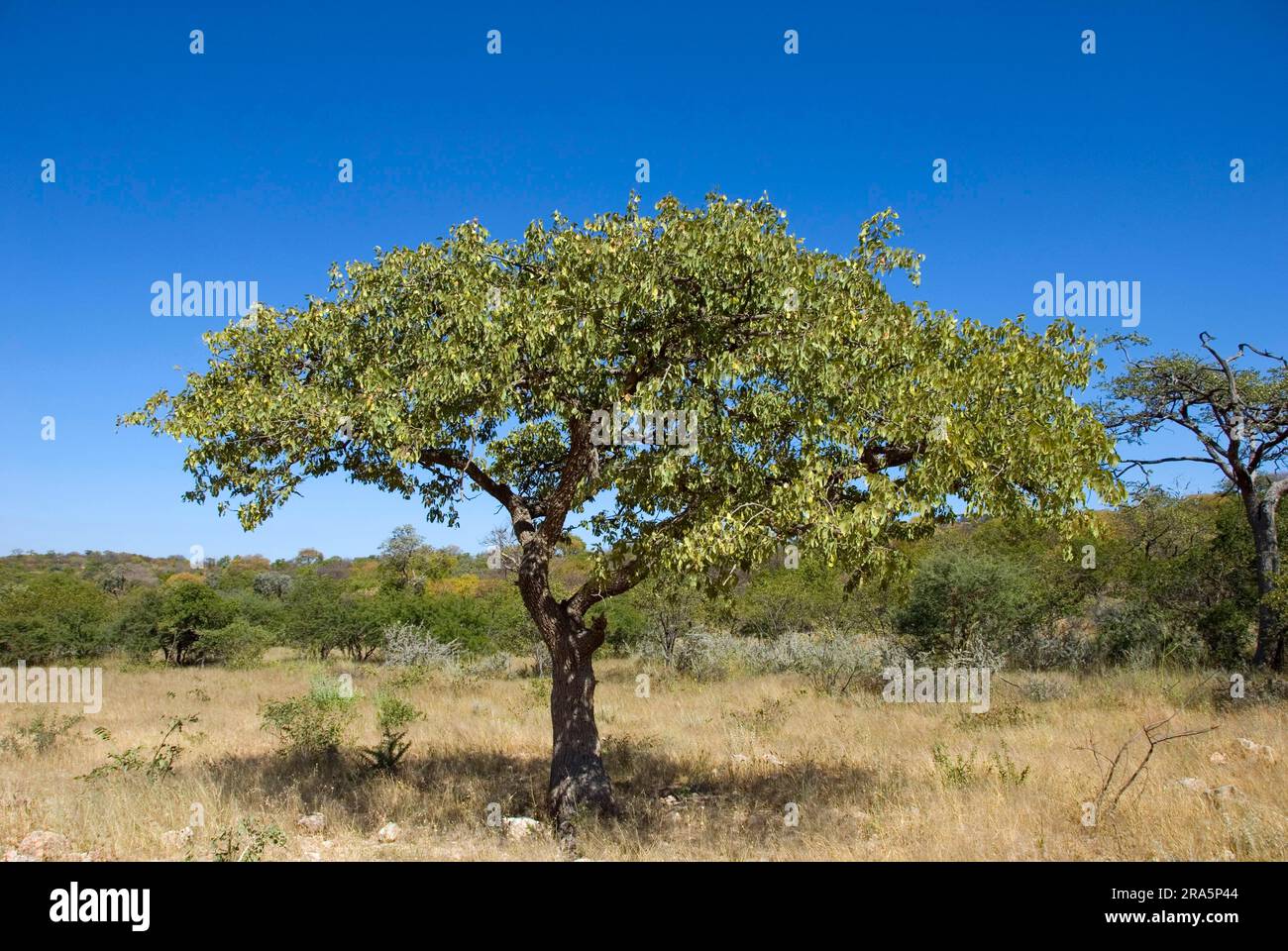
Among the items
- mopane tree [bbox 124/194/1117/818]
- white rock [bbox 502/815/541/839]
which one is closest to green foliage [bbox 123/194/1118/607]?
mopane tree [bbox 124/194/1117/818]

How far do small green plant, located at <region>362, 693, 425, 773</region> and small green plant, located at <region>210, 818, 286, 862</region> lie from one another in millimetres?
3435

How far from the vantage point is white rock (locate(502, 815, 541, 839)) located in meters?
8.38

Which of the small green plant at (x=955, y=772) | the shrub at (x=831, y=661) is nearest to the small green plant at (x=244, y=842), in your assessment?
the small green plant at (x=955, y=772)

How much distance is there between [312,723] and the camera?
41.2ft

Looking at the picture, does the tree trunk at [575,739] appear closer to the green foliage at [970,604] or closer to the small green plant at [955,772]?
the small green plant at [955,772]

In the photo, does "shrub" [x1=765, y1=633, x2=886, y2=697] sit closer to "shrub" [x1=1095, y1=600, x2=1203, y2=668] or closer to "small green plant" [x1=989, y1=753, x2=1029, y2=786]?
"shrub" [x1=1095, y1=600, x2=1203, y2=668]

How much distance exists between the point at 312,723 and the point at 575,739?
18.1ft

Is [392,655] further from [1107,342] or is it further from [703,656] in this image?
[1107,342]

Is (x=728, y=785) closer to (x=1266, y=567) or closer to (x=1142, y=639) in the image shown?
(x=1266, y=567)

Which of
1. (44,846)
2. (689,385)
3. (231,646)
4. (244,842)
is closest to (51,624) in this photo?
(231,646)

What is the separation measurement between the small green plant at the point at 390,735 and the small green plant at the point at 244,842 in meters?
3.43

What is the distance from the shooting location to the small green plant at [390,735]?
36.0 feet

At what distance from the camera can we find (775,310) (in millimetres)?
7113
